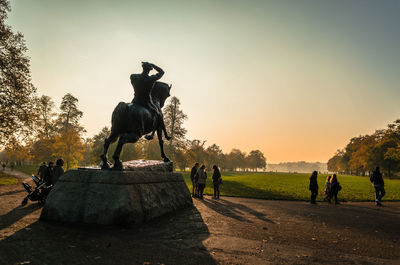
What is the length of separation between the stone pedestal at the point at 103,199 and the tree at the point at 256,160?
111 meters

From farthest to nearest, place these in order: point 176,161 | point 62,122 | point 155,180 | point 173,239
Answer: point 62,122, point 176,161, point 155,180, point 173,239

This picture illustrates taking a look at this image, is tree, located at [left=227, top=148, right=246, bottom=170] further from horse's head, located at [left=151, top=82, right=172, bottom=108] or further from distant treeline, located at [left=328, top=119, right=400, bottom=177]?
horse's head, located at [left=151, top=82, right=172, bottom=108]

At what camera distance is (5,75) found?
1627 centimetres

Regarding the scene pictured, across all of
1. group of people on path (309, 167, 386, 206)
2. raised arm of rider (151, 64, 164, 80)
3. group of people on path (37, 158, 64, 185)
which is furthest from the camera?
group of people on path (309, 167, 386, 206)

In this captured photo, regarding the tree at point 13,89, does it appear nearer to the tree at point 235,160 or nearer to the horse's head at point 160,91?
the horse's head at point 160,91

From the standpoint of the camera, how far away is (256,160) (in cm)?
11681

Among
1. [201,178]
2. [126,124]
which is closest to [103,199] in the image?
[126,124]

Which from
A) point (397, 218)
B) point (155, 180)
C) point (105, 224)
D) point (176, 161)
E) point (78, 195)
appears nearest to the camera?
point (105, 224)

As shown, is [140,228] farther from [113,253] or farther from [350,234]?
[350,234]

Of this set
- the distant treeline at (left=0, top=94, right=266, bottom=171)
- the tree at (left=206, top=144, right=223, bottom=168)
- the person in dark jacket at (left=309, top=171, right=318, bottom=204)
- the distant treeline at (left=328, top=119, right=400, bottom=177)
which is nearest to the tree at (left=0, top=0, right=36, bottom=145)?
the distant treeline at (left=0, top=94, right=266, bottom=171)

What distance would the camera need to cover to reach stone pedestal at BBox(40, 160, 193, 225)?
199 inches

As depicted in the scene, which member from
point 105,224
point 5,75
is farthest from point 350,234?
point 5,75

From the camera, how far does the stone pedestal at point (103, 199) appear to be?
16.6ft

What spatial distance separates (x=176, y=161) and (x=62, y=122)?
80.2 feet
